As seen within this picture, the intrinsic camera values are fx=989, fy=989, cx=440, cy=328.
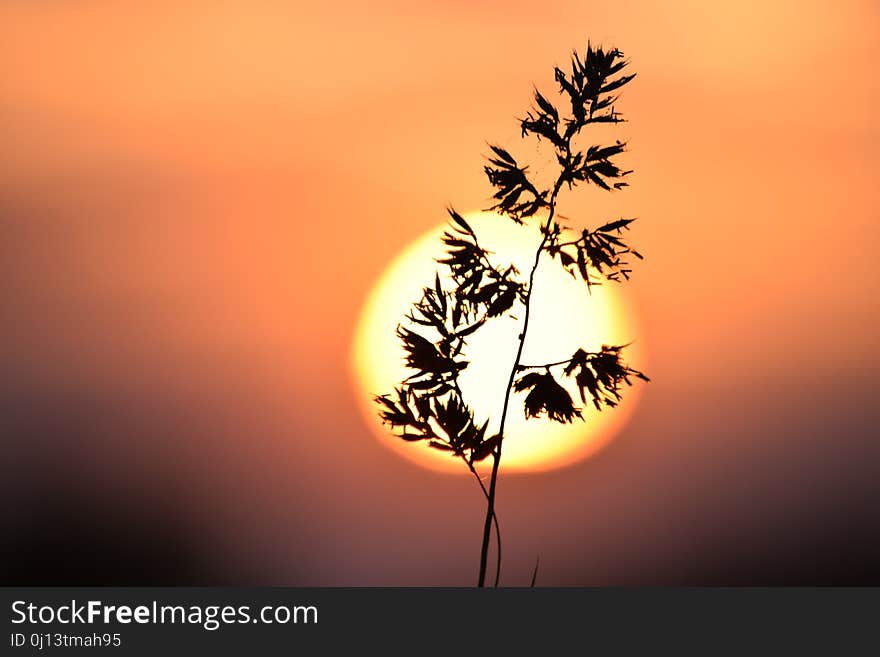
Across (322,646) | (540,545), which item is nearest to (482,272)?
(322,646)

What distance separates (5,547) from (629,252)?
65.9 feet

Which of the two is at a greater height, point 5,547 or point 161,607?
point 5,547

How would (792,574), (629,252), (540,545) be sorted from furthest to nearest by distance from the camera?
1. (792,574)
2. (540,545)
3. (629,252)

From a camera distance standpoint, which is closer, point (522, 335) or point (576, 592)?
point (576, 592)

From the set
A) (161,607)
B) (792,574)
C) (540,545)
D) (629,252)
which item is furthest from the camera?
(792,574)

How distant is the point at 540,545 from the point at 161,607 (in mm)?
13501

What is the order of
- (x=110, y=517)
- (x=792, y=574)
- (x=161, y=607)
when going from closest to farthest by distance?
(x=161, y=607), (x=792, y=574), (x=110, y=517)

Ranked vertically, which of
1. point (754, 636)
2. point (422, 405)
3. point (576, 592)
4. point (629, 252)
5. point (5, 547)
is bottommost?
point (754, 636)

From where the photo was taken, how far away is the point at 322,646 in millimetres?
7441

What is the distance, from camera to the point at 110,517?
24.9 meters

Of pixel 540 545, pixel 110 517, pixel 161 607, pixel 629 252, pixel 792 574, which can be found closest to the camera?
pixel 161 607

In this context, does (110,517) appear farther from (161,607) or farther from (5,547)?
(161,607)

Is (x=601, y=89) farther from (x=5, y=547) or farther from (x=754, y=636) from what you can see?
(x=5, y=547)

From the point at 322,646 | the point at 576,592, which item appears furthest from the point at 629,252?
the point at 322,646
